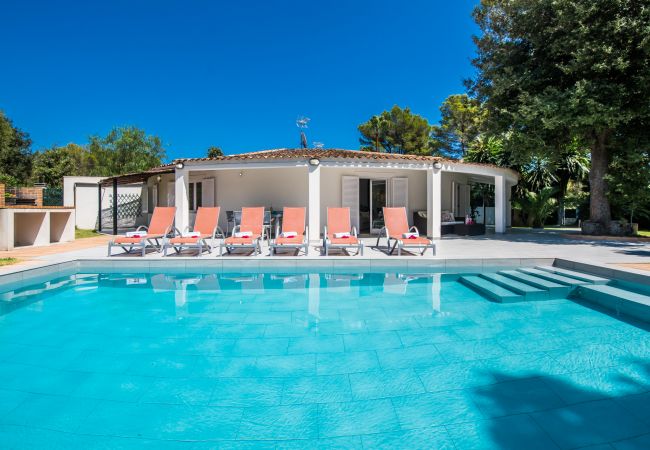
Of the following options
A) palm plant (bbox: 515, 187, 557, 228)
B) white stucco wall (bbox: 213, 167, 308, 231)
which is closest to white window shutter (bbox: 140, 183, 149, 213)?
white stucco wall (bbox: 213, 167, 308, 231)

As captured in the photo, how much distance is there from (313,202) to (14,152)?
30152 millimetres

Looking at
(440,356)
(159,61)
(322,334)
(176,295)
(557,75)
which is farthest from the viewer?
(159,61)

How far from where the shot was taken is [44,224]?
1179 centimetres

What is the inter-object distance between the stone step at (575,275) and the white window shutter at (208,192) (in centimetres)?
1312

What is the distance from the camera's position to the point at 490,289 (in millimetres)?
6297

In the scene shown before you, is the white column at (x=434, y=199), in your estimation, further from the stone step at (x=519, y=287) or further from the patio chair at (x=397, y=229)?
the stone step at (x=519, y=287)

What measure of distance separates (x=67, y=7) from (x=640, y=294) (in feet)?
89.7

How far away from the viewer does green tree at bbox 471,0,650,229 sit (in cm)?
1145

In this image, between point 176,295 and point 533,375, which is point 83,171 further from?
A: point 533,375

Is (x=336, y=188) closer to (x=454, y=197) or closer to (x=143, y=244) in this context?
(x=454, y=197)

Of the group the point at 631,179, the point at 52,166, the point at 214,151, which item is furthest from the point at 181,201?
the point at 214,151

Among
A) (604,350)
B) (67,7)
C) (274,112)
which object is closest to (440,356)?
(604,350)

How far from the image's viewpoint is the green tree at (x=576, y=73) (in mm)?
11453

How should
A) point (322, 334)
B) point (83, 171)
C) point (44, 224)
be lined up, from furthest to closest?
1. point (83, 171)
2. point (44, 224)
3. point (322, 334)
